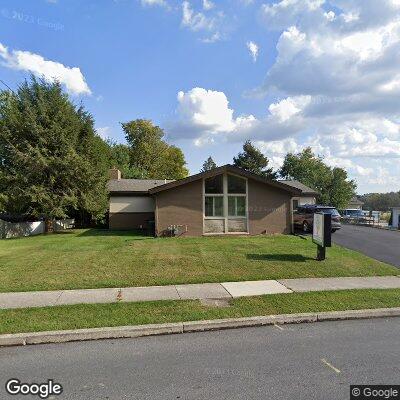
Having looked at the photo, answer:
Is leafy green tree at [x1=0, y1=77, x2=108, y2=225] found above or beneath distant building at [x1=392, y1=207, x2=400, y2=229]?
above

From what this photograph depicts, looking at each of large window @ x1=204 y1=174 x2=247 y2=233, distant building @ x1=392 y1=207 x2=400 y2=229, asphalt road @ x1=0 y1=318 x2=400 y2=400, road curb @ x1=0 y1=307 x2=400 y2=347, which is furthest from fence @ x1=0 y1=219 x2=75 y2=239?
distant building @ x1=392 y1=207 x2=400 y2=229

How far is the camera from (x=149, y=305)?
756cm

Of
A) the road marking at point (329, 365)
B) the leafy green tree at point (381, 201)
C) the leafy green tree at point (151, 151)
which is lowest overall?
the road marking at point (329, 365)

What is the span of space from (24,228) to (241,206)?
16.5 meters

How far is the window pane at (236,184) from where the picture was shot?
67.1 feet

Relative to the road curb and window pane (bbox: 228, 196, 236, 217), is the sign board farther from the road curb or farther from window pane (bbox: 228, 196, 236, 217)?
window pane (bbox: 228, 196, 236, 217)

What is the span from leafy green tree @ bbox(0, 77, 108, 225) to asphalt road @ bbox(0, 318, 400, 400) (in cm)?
2061

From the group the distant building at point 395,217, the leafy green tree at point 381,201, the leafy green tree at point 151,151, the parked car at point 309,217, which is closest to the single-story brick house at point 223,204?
the parked car at point 309,217

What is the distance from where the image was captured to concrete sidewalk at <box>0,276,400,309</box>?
8023 millimetres

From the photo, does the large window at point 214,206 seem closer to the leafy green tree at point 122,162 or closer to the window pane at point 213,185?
the window pane at point 213,185

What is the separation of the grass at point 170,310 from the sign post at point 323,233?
3.73 m

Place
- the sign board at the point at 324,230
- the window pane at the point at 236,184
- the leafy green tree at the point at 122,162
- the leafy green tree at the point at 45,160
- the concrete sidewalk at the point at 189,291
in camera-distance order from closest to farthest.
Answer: the concrete sidewalk at the point at 189,291 → the sign board at the point at 324,230 → the window pane at the point at 236,184 → the leafy green tree at the point at 45,160 → the leafy green tree at the point at 122,162

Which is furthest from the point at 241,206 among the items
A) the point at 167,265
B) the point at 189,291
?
the point at 189,291

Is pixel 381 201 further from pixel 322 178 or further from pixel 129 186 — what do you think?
pixel 129 186
